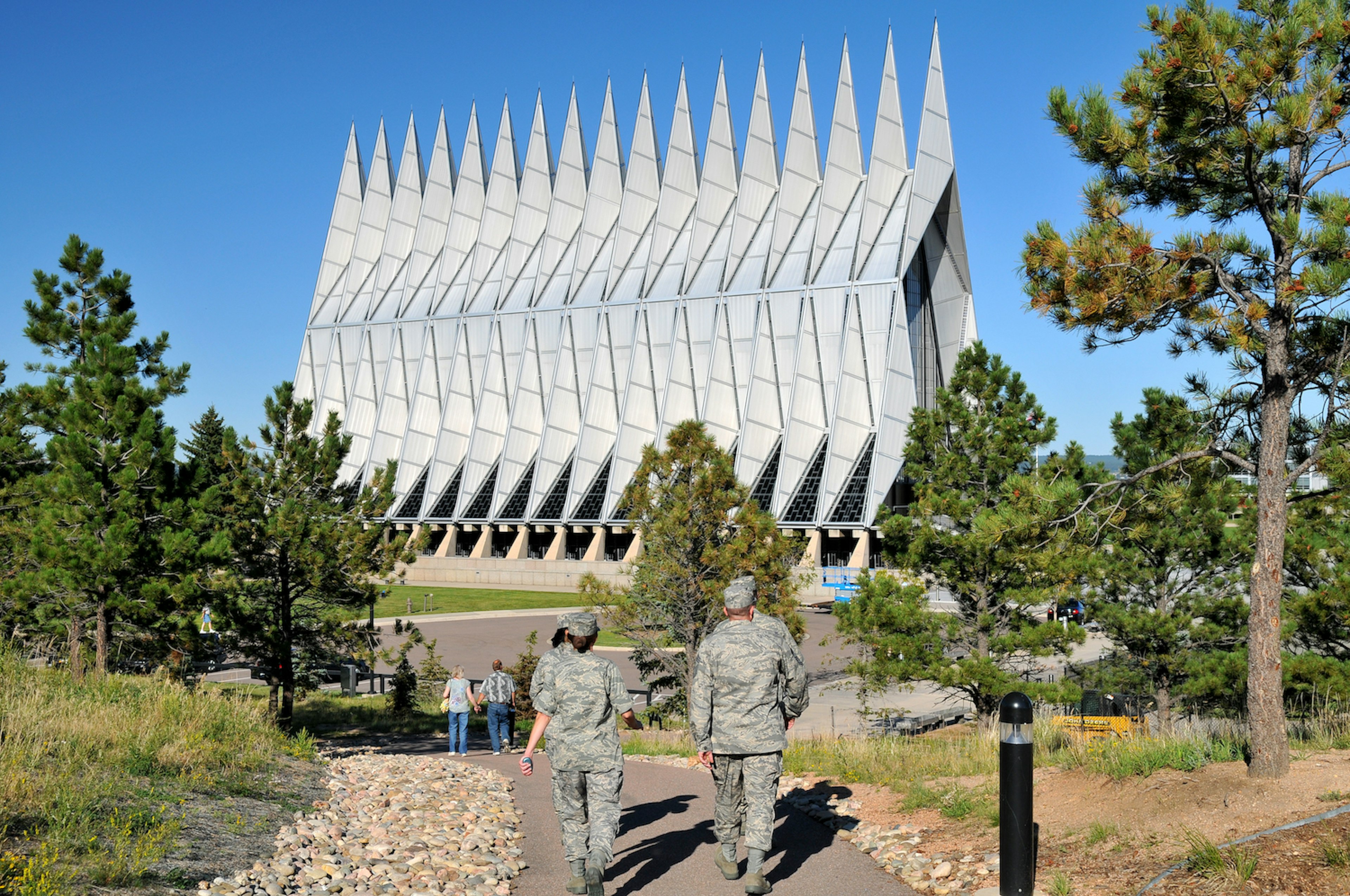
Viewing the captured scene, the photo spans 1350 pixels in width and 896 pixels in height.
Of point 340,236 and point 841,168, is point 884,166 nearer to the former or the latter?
point 841,168

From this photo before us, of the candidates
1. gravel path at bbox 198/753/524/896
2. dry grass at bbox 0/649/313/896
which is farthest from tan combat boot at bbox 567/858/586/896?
dry grass at bbox 0/649/313/896

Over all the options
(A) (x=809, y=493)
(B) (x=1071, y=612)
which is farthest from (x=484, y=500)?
(B) (x=1071, y=612)

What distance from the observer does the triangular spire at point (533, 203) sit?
65.2 meters

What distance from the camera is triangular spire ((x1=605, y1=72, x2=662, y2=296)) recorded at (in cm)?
6069

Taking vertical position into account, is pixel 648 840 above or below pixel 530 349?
below

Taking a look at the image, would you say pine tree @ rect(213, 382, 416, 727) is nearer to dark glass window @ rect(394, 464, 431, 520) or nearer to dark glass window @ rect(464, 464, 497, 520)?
dark glass window @ rect(464, 464, 497, 520)

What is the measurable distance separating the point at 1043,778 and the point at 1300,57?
5.38m

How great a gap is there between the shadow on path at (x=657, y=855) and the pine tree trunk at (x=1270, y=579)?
359 centimetres

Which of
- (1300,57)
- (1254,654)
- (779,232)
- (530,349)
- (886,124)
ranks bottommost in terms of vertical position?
(1254,654)

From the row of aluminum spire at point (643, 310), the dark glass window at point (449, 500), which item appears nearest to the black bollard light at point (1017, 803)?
the row of aluminum spire at point (643, 310)

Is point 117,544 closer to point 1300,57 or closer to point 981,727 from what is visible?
point 981,727

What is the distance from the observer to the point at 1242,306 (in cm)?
759

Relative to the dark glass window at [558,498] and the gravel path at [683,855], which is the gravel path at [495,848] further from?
the dark glass window at [558,498]

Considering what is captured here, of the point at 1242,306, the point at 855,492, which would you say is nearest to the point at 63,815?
the point at 1242,306
